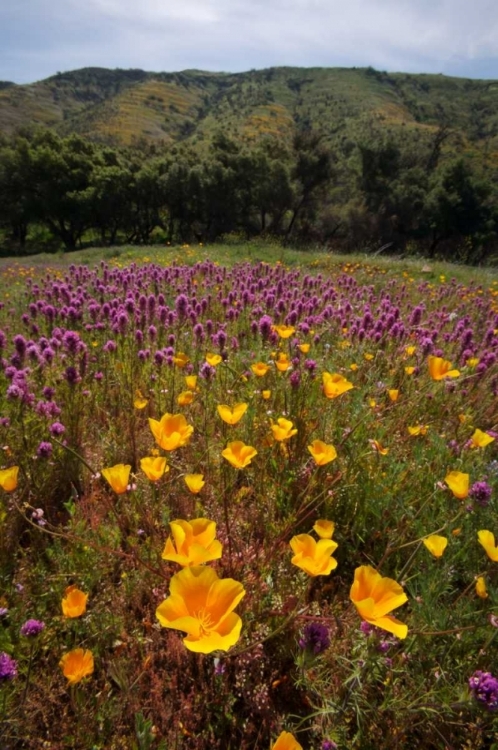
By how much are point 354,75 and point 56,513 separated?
618 ft

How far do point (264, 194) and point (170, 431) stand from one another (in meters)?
32.6

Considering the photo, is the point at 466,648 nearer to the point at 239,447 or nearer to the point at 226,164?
the point at 239,447

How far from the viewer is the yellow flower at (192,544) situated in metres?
1.30

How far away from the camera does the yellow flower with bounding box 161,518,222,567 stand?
1302mm

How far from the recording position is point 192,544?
140 centimetres

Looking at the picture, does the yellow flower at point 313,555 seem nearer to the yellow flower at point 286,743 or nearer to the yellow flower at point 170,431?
the yellow flower at point 286,743

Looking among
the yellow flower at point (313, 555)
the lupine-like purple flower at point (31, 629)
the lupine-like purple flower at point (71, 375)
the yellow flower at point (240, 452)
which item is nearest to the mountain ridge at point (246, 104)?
the lupine-like purple flower at point (71, 375)

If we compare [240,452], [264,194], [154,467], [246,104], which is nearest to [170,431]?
[154,467]

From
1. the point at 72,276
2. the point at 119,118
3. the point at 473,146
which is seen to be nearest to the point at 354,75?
the point at 119,118

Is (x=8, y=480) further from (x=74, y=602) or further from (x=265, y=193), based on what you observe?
(x=265, y=193)

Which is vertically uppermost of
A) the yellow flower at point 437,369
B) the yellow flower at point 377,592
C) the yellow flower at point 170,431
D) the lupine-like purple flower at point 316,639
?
the yellow flower at point 437,369

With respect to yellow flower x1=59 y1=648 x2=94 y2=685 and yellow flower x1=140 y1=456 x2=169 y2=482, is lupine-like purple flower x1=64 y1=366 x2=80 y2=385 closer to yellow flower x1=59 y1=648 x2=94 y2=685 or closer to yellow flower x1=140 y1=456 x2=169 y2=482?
yellow flower x1=140 y1=456 x2=169 y2=482

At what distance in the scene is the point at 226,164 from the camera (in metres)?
31.5

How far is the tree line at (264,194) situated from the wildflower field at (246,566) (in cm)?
2884
